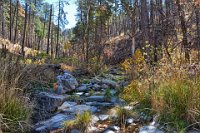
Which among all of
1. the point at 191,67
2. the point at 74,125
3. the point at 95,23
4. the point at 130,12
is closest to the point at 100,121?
the point at 74,125

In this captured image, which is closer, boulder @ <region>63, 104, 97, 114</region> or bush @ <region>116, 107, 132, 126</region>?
bush @ <region>116, 107, 132, 126</region>

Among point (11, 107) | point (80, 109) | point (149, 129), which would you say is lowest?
point (149, 129)

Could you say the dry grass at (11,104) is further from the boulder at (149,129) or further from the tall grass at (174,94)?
the tall grass at (174,94)

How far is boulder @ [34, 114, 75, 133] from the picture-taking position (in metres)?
5.03

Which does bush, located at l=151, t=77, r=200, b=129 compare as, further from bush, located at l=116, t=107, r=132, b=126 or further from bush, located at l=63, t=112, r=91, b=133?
bush, located at l=63, t=112, r=91, b=133

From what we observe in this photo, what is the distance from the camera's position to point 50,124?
5258 mm

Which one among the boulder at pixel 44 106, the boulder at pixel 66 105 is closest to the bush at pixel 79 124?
the boulder at pixel 44 106

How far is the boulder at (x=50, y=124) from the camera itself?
5.03 meters

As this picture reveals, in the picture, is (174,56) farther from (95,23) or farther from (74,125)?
(95,23)

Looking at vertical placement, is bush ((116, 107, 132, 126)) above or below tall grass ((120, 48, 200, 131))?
below

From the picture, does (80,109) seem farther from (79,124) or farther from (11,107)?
(11,107)

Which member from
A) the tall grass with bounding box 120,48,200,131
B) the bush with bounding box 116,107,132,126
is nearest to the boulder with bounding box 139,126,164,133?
the tall grass with bounding box 120,48,200,131

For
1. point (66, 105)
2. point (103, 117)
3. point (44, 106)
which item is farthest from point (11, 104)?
point (66, 105)

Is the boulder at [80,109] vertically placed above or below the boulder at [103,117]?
above
